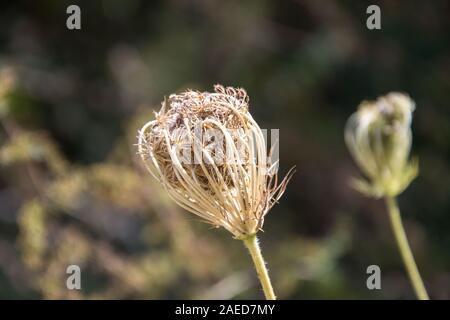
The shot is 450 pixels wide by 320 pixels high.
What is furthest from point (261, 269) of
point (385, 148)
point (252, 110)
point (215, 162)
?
point (252, 110)

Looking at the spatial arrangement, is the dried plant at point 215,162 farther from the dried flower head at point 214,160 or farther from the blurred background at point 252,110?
the blurred background at point 252,110

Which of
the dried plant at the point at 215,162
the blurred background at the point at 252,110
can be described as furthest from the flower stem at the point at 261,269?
the blurred background at the point at 252,110

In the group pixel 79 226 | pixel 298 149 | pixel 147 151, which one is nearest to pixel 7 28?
pixel 79 226

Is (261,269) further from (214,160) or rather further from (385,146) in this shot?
(385,146)

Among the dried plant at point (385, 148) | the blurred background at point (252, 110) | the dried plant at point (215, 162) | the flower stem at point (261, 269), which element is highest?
the blurred background at point (252, 110)

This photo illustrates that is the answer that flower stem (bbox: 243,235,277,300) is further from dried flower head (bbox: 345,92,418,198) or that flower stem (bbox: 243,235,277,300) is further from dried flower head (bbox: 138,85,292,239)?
dried flower head (bbox: 345,92,418,198)

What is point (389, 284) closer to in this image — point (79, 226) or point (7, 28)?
point (79, 226)
